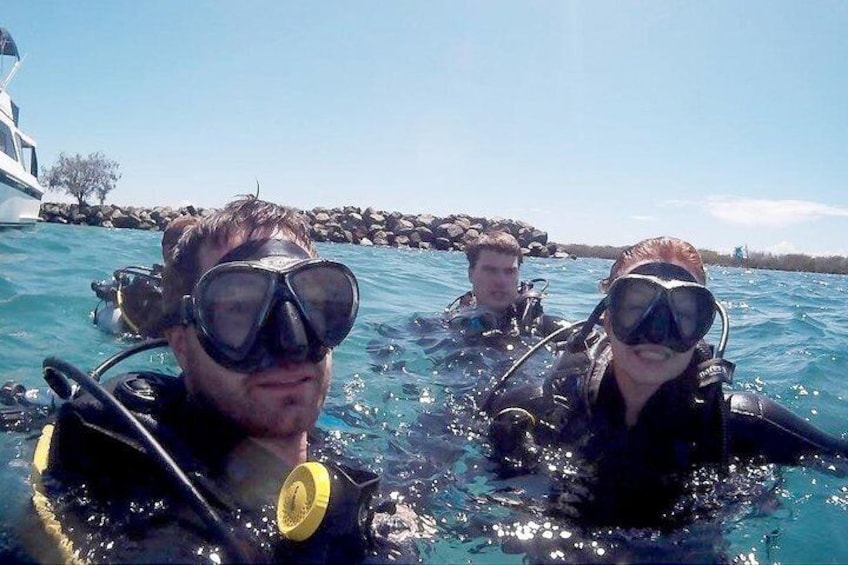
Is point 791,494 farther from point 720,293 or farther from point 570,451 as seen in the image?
point 720,293

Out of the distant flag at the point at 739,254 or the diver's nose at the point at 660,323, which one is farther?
the distant flag at the point at 739,254

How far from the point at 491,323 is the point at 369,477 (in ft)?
14.8

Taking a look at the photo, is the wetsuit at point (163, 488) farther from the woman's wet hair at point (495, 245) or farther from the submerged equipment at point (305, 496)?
the woman's wet hair at point (495, 245)

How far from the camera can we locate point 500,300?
6453 millimetres

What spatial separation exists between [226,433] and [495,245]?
4.69 meters

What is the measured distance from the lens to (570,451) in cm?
321

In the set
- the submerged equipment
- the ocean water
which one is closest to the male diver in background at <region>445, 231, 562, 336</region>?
the ocean water

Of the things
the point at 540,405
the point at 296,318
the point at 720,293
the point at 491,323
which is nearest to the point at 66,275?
the point at 491,323

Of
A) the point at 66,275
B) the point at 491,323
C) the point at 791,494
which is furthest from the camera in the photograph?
the point at 66,275

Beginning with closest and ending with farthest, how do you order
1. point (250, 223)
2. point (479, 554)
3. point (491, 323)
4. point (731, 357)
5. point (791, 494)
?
1. point (250, 223)
2. point (479, 554)
3. point (791, 494)
4. point (491, 323)
5. point (731, 357)

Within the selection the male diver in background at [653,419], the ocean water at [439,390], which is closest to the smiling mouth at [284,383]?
the ocean water at [439,390]

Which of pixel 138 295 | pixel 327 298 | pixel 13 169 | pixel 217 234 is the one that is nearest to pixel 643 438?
pixel 327 298

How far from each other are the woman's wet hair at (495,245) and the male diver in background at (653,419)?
9.73ft

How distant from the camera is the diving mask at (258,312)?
184 cm
